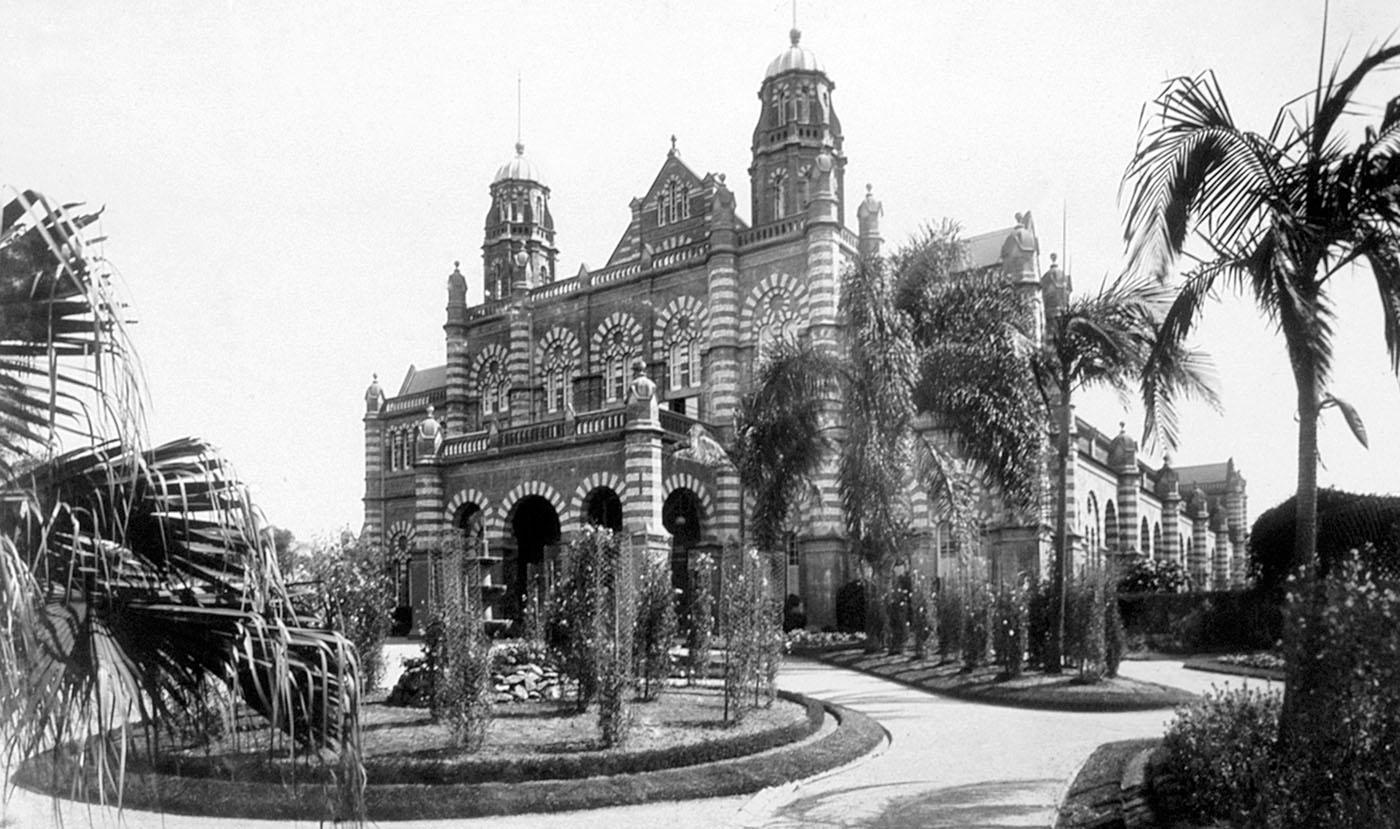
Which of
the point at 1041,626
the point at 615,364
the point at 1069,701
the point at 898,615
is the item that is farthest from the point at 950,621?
the point at 615,364

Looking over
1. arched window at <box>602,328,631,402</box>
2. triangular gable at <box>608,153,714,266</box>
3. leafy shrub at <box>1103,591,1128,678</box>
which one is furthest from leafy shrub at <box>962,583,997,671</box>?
triangular gable at <box>608,153,714,266</box>

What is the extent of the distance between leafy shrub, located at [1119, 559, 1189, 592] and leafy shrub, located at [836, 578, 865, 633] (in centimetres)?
943

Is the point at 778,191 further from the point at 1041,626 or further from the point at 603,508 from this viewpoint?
the point at 1041,626

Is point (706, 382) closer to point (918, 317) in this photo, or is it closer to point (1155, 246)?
point (918, 317)

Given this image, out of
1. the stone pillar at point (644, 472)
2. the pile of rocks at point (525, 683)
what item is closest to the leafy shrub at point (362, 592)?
the pile of rocks at point (525, 683)

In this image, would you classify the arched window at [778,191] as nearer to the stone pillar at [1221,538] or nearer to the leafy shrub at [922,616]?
the leafy shrub at [922,616]

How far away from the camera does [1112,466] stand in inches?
1644

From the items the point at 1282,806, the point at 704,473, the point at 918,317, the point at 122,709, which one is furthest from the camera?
the point at 704,473

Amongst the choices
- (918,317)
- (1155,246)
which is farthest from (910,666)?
(1155,246)

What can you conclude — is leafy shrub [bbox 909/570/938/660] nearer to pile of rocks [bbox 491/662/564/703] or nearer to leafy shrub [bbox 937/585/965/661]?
leafy shrub [bbox 937/585/965/661]

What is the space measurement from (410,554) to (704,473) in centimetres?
1053

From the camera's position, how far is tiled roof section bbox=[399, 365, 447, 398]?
5263 centimetres

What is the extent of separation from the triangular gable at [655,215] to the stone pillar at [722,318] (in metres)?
4.20

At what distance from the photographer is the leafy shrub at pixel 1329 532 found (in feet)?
65.2
